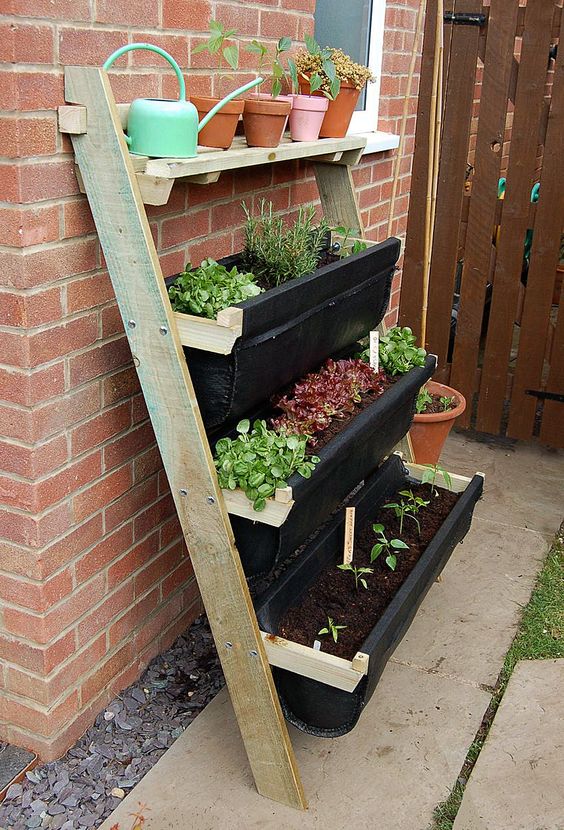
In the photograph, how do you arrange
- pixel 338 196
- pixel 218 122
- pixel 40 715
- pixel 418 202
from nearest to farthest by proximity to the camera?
pixel 218 122
pixel 40 715
pixel 338 196
pixel 418 202

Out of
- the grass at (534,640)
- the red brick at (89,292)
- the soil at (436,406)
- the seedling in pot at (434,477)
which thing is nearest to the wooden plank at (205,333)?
the red brick at (89,292)

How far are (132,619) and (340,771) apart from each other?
701 mm

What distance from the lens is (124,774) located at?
2227 millimetres

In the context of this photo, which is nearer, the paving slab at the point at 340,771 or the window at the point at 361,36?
the paving slab at the point at 340,771

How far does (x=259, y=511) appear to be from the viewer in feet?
6.35

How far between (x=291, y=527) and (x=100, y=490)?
A: 50cm

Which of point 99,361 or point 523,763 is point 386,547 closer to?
point 523,763

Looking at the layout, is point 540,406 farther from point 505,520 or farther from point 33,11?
point 33,11

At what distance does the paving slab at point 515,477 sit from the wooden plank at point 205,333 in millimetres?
2131

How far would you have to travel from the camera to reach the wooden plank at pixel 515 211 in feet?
12.7

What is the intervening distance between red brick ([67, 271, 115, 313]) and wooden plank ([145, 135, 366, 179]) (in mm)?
311

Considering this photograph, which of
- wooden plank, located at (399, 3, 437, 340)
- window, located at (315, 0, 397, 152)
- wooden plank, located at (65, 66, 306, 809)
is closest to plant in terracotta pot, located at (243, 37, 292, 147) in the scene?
wooden plank, located at (65, 66, 306, 809)

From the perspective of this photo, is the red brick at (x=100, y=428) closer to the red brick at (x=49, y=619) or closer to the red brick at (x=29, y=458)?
the red brick at (x=29, y=458)

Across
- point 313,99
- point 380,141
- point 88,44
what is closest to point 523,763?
point 313,99
